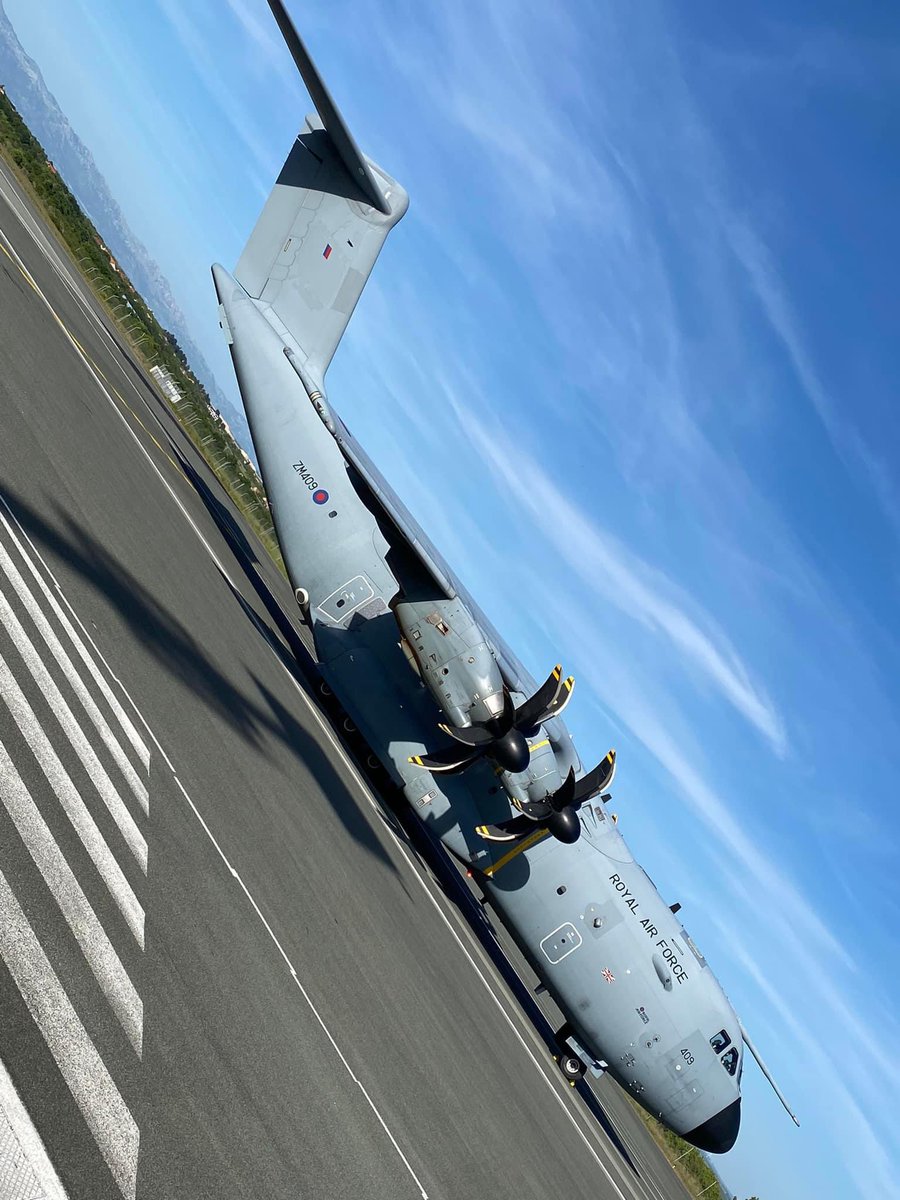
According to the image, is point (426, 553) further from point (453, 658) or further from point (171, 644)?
point (171, 644)

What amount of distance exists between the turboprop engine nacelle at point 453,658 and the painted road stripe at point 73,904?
10.8 m

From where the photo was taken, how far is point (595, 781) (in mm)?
18750

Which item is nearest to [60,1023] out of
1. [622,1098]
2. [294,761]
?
[294,761]

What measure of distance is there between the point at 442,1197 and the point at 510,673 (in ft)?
34.8

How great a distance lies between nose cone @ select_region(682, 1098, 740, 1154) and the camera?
19.9 m

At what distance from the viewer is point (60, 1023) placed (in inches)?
304

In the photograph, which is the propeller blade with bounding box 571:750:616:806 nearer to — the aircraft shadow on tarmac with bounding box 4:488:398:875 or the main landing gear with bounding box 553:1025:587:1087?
the aircraft shadow on tarmac with bounding box 4:488:398:875

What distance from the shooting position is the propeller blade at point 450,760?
60.2 ft

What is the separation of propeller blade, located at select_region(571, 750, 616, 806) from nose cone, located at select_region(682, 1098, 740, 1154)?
755 cm

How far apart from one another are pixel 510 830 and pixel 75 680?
9.50 m

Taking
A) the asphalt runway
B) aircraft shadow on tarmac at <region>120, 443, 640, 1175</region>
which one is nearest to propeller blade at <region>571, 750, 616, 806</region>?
the asphalt runway

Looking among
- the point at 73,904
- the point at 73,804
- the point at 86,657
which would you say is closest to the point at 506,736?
Result: the point at 86,657

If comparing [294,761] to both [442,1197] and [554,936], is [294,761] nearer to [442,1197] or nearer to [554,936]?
[554,936]

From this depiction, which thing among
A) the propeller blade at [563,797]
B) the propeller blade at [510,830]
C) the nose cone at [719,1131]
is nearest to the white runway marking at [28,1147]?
the propeller blade at [510,830]
